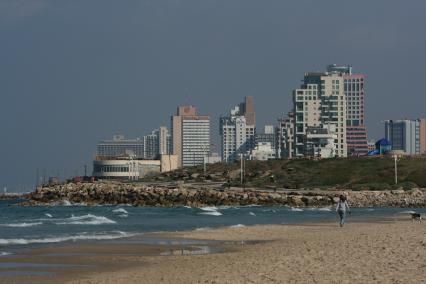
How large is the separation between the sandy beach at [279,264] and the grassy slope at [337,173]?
3244 inches

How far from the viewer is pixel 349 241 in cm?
3080

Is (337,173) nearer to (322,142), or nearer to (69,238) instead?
(322,142)

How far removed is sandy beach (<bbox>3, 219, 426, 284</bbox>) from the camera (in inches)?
827

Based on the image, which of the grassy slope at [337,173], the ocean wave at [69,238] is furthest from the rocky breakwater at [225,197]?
the ocean wave at [69,238]

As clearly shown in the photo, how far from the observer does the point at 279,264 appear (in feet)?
78.6

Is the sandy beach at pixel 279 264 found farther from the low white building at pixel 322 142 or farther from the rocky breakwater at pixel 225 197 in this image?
the low white building at pixel 322 142

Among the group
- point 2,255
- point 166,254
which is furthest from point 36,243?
point 166,254

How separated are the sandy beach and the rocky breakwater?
203 ft

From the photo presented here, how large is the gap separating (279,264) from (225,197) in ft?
249

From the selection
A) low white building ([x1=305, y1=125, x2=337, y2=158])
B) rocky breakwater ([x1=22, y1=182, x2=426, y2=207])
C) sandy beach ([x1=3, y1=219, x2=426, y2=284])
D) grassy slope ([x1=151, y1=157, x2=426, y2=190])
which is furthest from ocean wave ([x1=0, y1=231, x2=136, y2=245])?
low white building ([x1=305, y1=125, x2=337, y2=158])

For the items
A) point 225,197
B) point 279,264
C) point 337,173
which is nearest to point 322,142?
point 337,173

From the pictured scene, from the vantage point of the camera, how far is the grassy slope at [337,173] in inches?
4747

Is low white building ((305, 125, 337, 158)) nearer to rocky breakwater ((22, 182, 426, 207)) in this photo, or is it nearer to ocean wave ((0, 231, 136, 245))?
rocky breakwater ((22, 182, 426, 207))

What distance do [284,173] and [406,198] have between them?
41432mm
